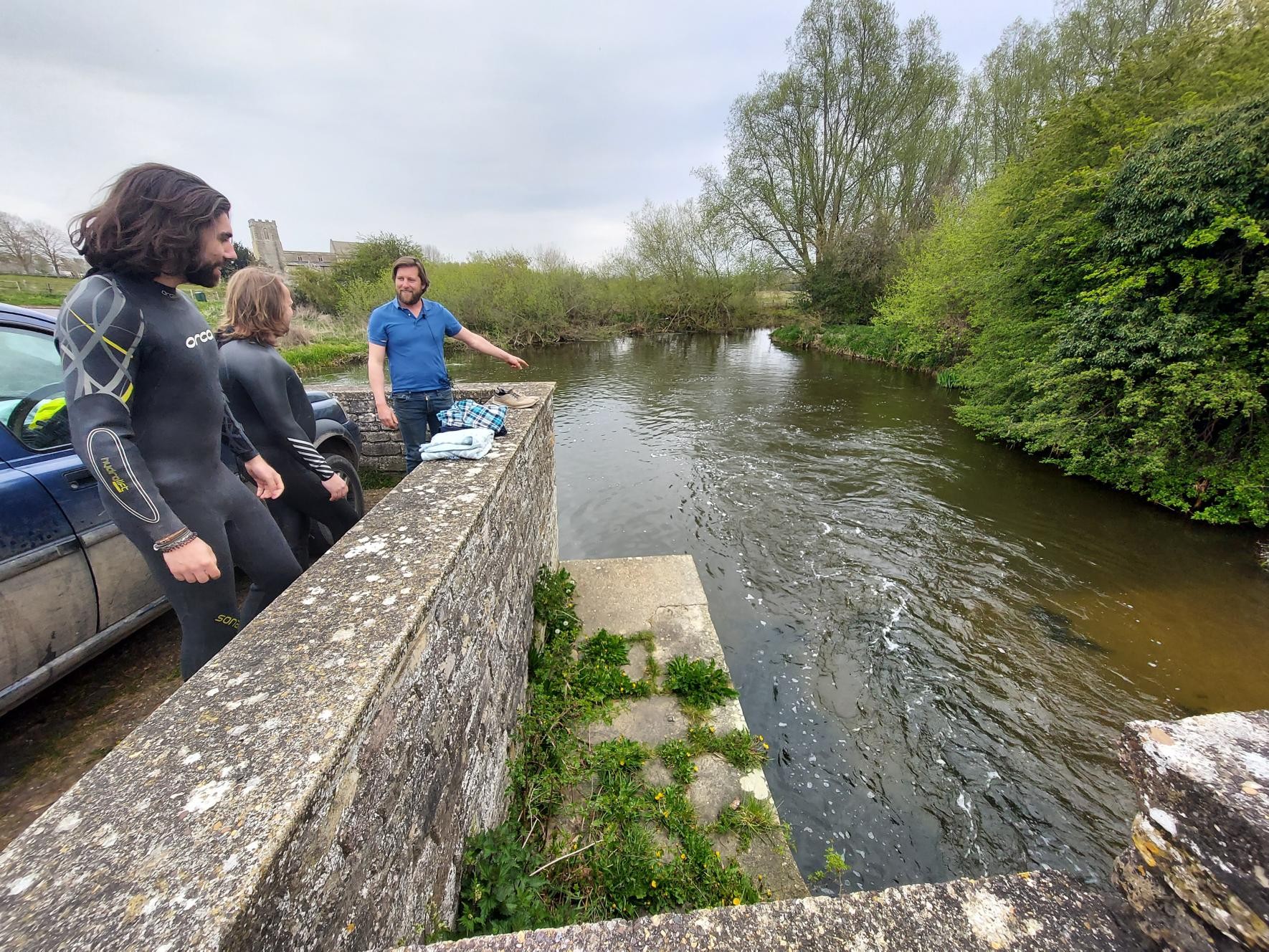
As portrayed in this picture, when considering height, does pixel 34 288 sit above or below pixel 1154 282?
above

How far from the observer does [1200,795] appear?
2.62 ft

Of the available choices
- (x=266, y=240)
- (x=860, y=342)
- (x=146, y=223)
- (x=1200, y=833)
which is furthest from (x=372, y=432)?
(x=266, y=240)

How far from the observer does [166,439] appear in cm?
179

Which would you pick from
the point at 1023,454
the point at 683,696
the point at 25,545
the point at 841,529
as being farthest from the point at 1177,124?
the point at 25,545

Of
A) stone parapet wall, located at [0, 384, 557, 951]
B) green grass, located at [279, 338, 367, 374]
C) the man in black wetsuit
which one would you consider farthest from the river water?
green grass, located at [279, 338, 367, 374]

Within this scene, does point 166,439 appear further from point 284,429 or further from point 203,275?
point 284,429

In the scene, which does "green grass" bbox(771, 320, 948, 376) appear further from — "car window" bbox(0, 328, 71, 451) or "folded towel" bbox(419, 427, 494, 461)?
"car window" bbox(0, 328, 71, 451)

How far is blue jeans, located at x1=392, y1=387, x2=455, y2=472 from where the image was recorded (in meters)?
3.76

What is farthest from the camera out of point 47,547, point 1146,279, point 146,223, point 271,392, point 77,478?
point 1146,279

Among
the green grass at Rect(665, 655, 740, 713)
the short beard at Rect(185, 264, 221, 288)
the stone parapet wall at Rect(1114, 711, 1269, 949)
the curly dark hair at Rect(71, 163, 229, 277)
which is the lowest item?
the green grass at Rect(665, 655, 740, 713)

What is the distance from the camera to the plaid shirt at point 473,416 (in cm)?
316

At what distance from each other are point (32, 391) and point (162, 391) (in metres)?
Answer: 1.16

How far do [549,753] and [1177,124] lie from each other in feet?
30.5

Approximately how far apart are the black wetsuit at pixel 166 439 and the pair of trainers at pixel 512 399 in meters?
1.92
